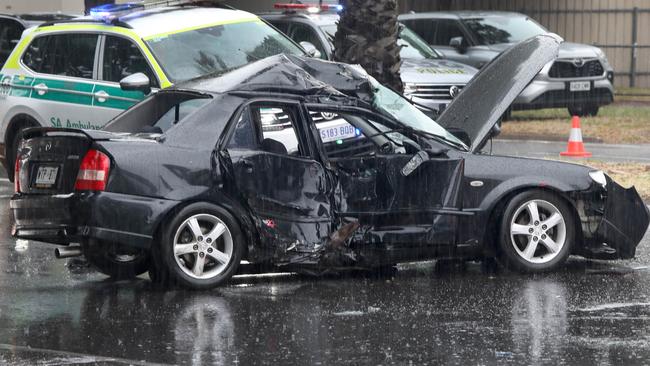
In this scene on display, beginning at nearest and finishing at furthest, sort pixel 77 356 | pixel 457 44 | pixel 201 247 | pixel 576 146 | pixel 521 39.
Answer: pixel 77 356 → pixel 201 247 → pixel 576 146 → pixel 457 44 → pixel 521 39

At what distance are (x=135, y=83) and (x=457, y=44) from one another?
1059cm

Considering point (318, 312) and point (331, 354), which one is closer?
point (331, 354)

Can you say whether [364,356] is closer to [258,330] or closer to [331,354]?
[331,354]

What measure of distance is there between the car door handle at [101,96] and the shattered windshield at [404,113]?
4175 millimetres

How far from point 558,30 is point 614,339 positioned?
→ 75.7 feet

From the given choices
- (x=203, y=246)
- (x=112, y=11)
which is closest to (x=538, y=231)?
(x=203, y=246)

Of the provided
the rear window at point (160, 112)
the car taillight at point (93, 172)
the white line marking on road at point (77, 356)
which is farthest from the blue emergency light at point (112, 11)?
the white line marking on road at point (77, 356)

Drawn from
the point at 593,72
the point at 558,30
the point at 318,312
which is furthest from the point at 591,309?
the point at 558,30

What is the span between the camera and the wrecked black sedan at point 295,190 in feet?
28.3

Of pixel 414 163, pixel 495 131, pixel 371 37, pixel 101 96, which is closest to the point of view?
pixel 414 163

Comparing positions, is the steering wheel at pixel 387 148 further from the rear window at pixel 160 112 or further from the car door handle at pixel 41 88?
the car door handle at pixel 41 88

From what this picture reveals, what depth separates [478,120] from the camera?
998 centimetres

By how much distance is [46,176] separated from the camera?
8820mm

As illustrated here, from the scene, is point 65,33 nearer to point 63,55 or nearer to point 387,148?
point 63,55
